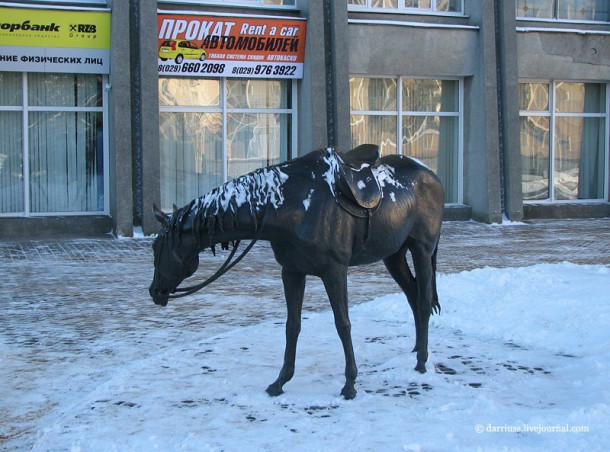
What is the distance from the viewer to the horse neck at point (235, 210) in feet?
20.1

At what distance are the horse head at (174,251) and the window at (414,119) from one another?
1521 cm

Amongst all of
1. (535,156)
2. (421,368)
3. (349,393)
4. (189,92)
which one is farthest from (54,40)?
(349,393)

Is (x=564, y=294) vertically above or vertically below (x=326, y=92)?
below

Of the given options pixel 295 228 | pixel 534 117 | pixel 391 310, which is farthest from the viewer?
pixel 534 117

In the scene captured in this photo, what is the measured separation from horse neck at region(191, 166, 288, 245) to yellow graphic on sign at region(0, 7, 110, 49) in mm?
12756

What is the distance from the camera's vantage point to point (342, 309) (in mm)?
6328

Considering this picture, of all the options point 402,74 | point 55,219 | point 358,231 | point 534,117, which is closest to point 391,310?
point 358,231

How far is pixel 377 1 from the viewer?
21.0 m

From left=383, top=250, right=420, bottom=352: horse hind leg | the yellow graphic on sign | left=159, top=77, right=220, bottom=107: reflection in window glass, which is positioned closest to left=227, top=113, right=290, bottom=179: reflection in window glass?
left=159, top=77, right=220, bottom=107: reflection in window glass

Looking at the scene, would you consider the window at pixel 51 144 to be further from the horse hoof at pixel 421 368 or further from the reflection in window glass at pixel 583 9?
the horse hoof at pixel 421 368

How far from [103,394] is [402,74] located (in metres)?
15.8

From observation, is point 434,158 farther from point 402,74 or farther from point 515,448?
point 515,448

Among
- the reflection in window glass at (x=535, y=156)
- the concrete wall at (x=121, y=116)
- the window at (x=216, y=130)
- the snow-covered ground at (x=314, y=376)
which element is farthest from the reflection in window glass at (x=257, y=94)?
the snow-covered ground at (x=314, y=376)

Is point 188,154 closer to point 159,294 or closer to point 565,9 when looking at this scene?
point 565,9
